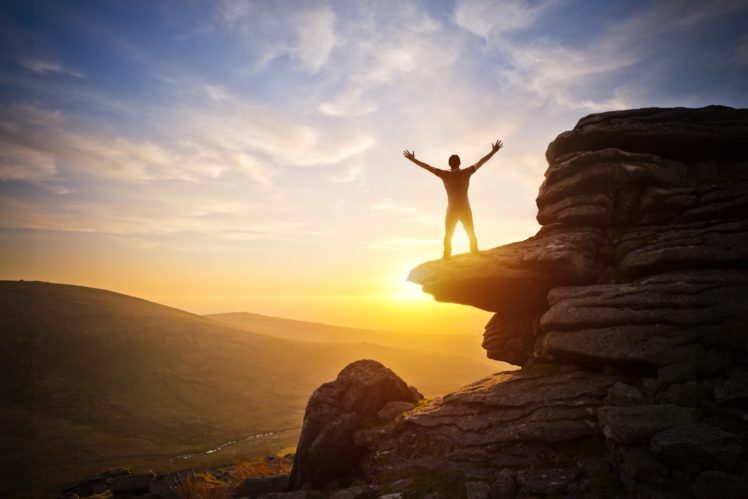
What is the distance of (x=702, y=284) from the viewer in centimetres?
1362

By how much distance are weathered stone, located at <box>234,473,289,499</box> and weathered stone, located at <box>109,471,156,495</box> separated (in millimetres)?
10127

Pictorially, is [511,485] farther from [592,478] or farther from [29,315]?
[29,315]

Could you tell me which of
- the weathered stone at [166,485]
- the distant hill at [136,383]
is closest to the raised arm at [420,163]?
the weathered stone at [166,485]

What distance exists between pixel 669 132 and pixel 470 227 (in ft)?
35.8

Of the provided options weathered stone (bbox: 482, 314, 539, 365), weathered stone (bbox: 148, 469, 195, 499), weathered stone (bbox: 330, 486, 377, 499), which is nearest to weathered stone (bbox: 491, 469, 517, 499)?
weathered stone (bbox: 330, 486, 377, 499)

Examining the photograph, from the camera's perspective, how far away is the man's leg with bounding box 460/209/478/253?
62.4ft

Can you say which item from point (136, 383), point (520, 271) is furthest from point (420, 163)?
point (136, 383)

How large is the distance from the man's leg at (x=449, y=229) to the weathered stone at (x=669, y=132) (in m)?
8.23

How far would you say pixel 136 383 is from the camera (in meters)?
102

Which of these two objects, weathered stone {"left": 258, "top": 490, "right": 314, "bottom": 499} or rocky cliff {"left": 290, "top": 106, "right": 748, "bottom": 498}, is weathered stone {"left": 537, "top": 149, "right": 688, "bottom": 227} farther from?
weathered stone {"left": 258, "top": 490, "right": 314, "bottom": 499}

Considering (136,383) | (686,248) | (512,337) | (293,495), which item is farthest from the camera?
(136,383)

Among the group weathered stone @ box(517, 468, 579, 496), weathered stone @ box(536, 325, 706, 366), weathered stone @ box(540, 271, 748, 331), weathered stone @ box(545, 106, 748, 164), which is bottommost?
weathered stone @ box(517, 468, 579, 496)

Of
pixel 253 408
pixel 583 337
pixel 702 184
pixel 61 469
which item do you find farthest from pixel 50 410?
pixel 702 184

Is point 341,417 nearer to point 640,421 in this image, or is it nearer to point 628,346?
point 640,421
